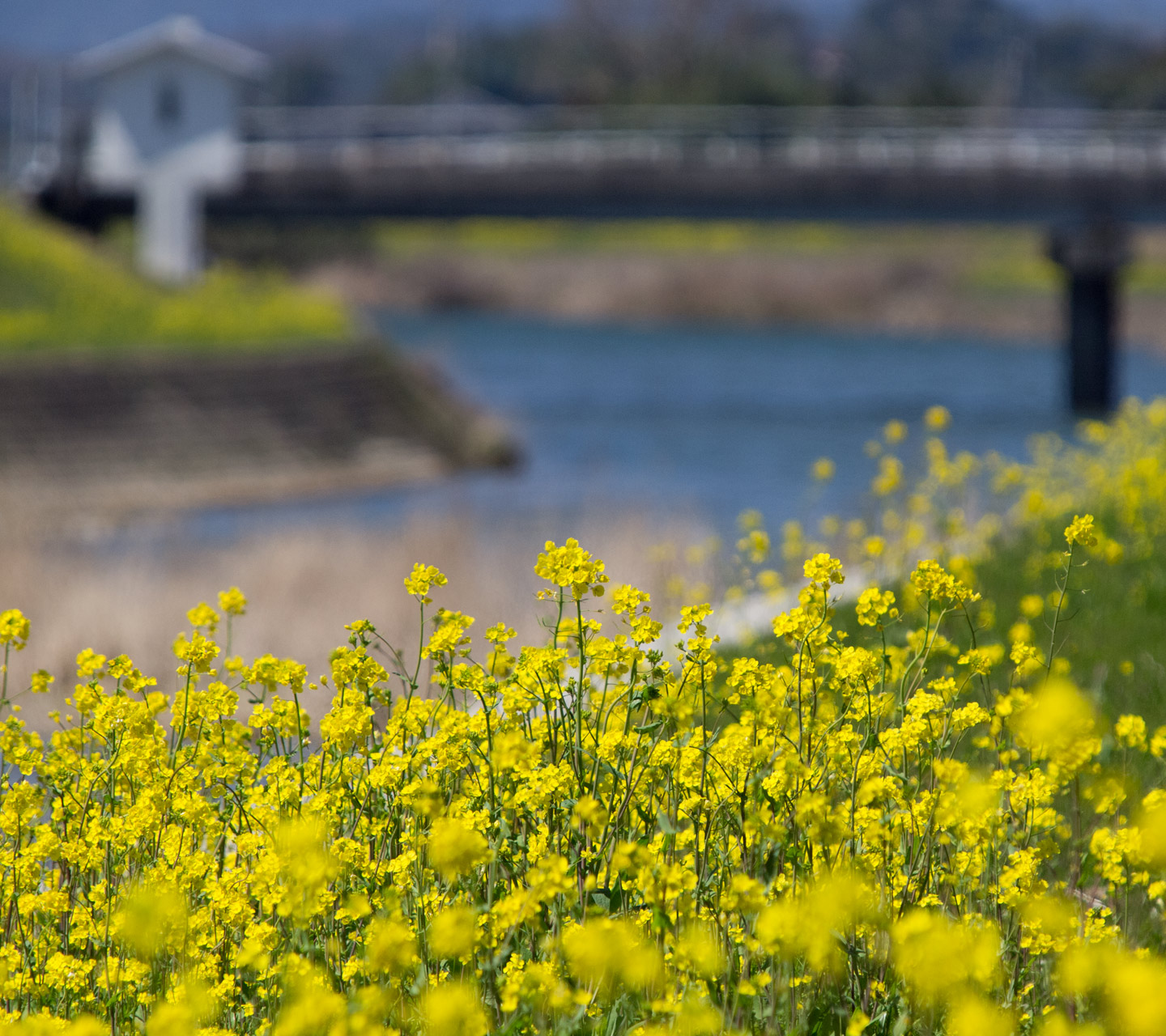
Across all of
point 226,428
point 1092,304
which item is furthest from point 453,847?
point 1092,304

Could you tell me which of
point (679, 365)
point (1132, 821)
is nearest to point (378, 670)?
point (1132, 821)

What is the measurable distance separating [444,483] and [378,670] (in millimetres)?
19985

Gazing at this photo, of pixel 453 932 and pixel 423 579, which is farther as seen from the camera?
pixel 423 579

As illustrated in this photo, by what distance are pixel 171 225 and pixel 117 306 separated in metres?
11.9

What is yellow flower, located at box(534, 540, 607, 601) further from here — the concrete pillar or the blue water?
the concrete pillar

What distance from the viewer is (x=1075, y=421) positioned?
34094mm

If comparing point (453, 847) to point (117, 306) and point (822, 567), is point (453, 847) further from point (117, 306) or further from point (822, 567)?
point (117, 306)

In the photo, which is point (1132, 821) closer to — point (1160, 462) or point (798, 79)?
point (1160, 462)

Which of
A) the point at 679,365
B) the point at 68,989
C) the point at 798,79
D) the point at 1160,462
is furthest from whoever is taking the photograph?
the point at 798,79

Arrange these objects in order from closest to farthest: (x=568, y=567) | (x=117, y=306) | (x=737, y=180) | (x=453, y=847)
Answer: (x=453, y=847)
(x=568, y=567)
(x=117, y=306)
(x=737, y=180)

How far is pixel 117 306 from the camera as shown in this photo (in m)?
27.9

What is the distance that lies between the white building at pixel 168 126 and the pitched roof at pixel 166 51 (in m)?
0.02

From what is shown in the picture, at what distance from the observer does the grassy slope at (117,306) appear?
81.9 ft

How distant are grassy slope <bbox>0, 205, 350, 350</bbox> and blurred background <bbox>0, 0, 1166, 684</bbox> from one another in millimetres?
131
